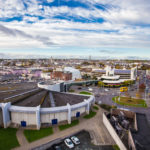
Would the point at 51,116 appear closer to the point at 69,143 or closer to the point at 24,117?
the point at 24,117

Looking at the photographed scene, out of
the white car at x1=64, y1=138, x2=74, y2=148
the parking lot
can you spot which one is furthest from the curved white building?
the white car at x1=64, y1=138, x2=74, y2=148

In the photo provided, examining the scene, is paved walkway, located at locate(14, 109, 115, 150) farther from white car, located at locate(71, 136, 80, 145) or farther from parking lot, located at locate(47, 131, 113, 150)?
white car, located at locate(71, 136, 80, 145)

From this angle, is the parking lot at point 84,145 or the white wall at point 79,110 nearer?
the parking lot at point 84,145

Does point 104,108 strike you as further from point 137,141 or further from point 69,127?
point 137,141

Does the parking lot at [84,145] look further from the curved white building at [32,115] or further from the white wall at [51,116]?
the white wall at [51,116]

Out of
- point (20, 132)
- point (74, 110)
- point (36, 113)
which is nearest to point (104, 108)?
point (74, 110)

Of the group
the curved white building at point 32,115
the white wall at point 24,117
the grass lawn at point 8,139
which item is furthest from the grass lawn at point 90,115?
the grass lawn at point 8,139
